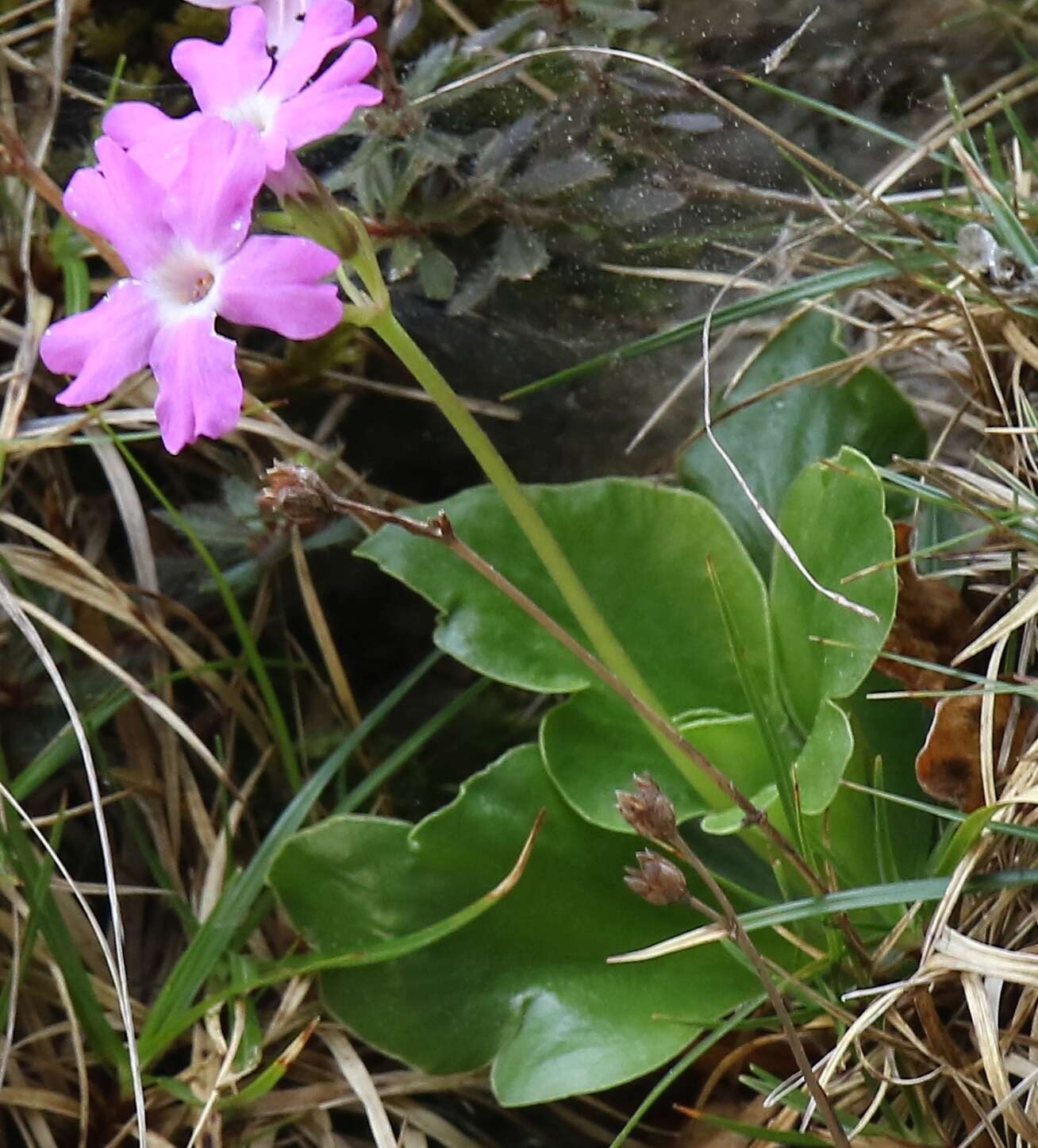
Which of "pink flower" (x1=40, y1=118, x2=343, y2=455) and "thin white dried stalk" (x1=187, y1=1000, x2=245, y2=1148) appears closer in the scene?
"pink flower" (x1=40, y1=118, x2=343, y2=455)

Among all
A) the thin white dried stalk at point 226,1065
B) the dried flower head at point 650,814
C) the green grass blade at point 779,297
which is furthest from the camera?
the green grass blade at point 779,297

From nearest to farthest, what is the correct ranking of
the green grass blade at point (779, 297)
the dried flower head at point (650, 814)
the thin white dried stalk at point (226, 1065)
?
the dried flower head at point (650, 814) < the thin white dried stalk at point (226, 1065) < the green grass blade at point (779, 297)

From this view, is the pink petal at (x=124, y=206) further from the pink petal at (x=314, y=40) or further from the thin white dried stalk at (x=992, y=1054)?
the thin white dried stalk at (x=992, y=1054)

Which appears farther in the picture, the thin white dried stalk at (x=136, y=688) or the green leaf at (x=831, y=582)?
the thin white dried stalk at (x=136, y=688)

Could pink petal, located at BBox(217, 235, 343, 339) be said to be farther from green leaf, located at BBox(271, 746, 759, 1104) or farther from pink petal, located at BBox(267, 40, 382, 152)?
green leaf, located at BBox(271, 746, 759, 1104)

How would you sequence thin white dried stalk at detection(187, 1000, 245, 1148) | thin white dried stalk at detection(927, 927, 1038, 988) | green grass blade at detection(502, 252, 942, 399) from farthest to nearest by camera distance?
green grass blade at detection(502, 252, 942, 399), thin white dried stalk at detection(187, 1000, 245, 1148), thin white dried stalk at detection(927, 927, 1038, 988)

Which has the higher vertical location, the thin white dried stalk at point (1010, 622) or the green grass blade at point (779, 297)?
the green grass blade at point (779, 297)

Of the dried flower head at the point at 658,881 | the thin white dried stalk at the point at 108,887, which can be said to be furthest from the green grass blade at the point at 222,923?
the dried flower head at the point at 658,881

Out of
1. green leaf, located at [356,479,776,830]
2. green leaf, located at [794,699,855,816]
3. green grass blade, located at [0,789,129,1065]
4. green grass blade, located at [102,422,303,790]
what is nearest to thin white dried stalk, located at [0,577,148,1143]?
green grass blade, located at [0,789,129,1065]

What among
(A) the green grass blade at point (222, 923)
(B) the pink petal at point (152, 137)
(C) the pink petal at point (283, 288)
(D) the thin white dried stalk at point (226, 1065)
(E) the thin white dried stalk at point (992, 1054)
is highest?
(B) the pink petal at point (152, 137)
